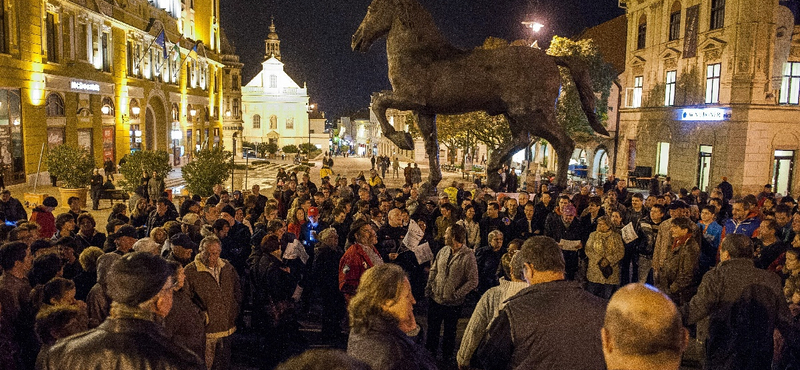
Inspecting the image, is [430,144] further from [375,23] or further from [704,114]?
[704,114]

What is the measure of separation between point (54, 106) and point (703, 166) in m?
28.9

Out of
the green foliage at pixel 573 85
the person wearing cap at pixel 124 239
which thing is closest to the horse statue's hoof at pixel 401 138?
the person wearing cap at pixel 124 239

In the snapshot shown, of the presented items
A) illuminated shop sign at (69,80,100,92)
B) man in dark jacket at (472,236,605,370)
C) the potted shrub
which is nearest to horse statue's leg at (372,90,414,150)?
man in dark jacket at (472,236,605,370)

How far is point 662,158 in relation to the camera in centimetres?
3052

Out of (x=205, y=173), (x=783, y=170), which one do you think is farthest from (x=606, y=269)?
(x=783, y=170)

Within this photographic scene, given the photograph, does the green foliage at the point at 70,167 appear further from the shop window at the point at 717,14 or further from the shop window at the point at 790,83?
the shop window at the point at 790,83

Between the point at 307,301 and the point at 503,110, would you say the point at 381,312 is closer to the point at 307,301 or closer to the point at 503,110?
the point at 307,301

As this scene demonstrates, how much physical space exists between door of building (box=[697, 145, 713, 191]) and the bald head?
88.9 ft

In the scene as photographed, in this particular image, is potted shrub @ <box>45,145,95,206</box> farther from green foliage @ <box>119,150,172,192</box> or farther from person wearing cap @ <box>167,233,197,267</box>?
person wearing cap @ <box>167,233,197,267</box>

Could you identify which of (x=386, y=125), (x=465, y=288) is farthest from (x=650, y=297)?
(x=386, y=125)

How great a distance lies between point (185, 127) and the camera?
44.8m

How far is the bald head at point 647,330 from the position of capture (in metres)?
2.42

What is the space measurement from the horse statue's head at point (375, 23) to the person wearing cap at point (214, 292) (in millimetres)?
5926

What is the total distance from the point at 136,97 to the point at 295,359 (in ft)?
121
